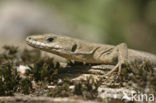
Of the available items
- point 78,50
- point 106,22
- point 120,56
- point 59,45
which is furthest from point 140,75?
point 106,22

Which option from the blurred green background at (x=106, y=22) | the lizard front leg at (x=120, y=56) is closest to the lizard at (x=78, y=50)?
the lizard front leg at (x=120, y=56)

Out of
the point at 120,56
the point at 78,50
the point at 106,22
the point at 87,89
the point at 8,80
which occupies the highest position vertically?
the point at 106,22

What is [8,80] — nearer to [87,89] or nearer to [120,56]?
[87,89]

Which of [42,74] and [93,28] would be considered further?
[93,28]

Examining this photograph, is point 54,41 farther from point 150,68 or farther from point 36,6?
point 36,6

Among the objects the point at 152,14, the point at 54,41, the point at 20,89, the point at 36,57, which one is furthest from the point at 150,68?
the point at 152,14

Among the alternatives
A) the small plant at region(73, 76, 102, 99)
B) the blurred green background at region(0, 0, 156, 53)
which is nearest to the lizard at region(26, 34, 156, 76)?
the small plant at region(73, 76, 102, 99)
